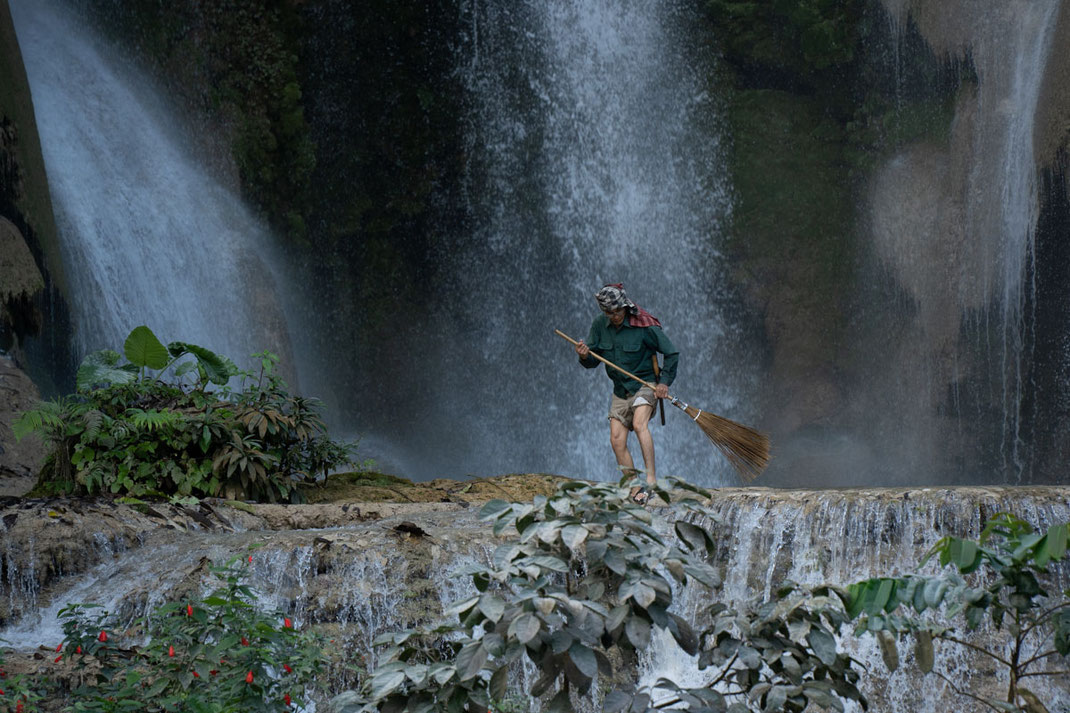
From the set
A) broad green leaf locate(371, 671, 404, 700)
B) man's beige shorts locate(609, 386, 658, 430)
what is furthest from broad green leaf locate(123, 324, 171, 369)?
broad green leaf locate(371, 671, 404, 700)

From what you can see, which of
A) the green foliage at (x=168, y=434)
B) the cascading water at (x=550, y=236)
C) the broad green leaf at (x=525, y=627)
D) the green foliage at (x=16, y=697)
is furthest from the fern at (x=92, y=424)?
the cascading water at (x=550, y=236)

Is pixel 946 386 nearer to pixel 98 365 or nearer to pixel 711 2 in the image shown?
pixel 711 2

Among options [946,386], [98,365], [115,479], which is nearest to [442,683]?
[115,479]

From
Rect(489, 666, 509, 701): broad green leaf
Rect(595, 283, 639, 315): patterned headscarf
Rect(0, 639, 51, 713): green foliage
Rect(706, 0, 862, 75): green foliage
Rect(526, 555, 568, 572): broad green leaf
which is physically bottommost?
Rect(0, 639, 51, 713): green foliage

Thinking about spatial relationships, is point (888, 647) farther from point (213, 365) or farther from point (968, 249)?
point (968, 249)

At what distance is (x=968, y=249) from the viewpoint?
14.2 meters

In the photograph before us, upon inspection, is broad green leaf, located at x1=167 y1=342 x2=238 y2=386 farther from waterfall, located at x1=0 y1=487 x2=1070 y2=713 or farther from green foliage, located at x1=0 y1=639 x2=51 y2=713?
green foliage, located at x1=0 y1=639 x2=51 y2=713

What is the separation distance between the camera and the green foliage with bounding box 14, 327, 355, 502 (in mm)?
8078

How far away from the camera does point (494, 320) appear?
15.3m

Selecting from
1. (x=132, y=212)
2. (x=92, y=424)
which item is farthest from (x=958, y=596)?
(x=132, y=212)

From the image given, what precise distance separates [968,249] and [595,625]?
1333cm

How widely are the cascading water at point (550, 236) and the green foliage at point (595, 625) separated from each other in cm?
1241

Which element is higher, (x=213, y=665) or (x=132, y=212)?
(x=132, y=212)

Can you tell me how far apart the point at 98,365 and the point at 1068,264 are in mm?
11009
